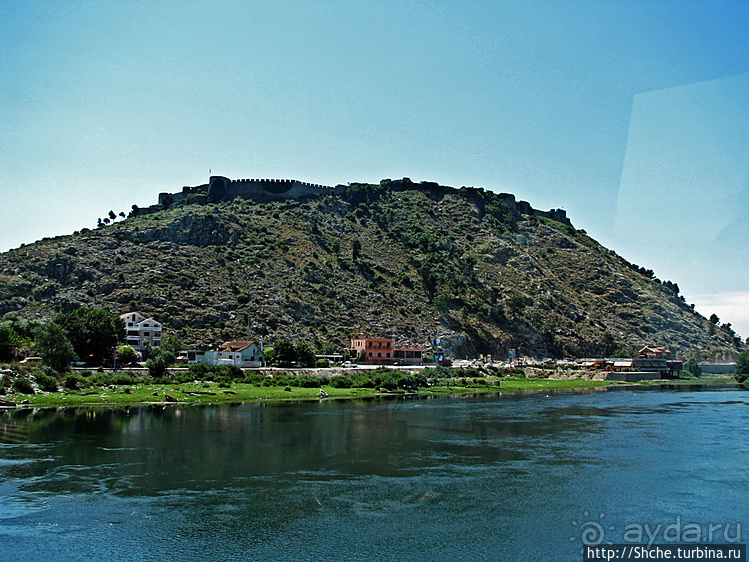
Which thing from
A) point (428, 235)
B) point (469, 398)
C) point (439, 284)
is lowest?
point (469, 398)

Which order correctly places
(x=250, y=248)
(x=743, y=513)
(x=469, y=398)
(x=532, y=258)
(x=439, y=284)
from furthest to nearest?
(x=532, y=258), (x=439, y=284), (x=250, y=248), (x=469, y=398), (x=743, y=513)

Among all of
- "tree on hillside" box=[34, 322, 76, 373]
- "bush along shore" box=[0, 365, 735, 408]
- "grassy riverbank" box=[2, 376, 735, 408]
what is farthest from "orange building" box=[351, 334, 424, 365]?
"tree on hillside" box=[34, 322, 76, 373]

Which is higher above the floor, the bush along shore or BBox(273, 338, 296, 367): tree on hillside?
BBox(273, 338, 296, 367): tree on hillside

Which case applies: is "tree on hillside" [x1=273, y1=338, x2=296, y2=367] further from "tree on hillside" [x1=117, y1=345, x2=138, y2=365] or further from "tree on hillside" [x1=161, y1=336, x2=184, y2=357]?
"tree on hillside" [x1=117, y1=345, x2=138, y2=365]

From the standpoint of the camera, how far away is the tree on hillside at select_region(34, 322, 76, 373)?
5569 cm

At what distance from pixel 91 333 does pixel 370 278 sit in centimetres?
5012

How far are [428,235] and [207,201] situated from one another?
1729 inches

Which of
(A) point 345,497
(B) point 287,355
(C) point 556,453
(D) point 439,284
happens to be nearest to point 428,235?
(D) point 439,284

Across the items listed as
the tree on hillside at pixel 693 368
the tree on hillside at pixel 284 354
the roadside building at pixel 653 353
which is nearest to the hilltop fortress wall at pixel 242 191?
the tree on hillside at pixel 284 354

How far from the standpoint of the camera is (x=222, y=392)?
188 feet

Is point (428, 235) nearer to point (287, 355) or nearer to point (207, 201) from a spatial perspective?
point (207, 201)

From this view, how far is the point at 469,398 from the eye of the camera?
6488 centimetres

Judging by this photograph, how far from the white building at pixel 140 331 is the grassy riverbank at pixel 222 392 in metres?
14.3

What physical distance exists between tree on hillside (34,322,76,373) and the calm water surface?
11.8m
